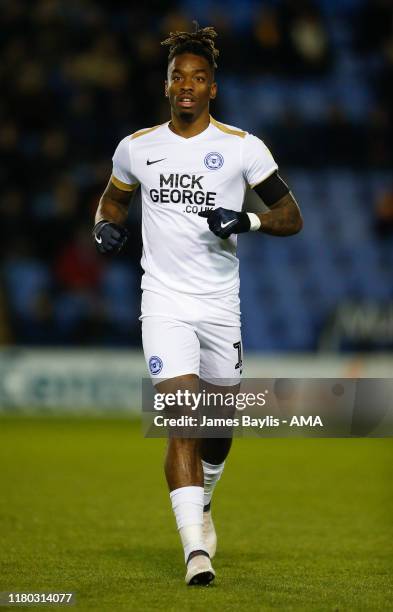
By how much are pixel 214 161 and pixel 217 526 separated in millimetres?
2638

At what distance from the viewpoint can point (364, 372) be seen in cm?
1484

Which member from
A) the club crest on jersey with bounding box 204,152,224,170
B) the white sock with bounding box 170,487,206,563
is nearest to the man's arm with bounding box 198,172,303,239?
the club crest on jersey with bounding box 204,152,224,170

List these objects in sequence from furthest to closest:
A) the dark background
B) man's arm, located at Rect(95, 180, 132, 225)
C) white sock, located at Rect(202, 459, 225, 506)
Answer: the dark background
white sock, located at Rect(202, 459, 225, 506)
man's arm, located at Rect(95, 180, 132, 225)

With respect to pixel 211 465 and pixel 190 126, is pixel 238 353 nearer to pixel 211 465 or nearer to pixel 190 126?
pixel 211 465

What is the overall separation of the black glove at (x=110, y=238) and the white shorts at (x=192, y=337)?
0.88 ft

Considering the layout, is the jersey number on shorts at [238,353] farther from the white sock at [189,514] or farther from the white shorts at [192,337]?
the white sock at [189,514]

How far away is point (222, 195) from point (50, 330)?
10.0 metres

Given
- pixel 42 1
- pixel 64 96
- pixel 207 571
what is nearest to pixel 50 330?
pixel 64 96

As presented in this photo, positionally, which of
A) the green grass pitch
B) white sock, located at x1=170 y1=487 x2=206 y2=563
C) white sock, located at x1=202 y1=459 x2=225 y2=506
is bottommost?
the green grass pitch

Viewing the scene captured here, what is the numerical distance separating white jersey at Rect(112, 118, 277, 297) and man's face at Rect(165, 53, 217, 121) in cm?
14

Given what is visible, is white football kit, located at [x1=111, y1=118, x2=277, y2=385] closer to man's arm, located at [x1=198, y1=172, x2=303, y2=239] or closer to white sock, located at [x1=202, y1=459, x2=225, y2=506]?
man's arm, located at [x1=198, y1=172, x2=303, y2=239]

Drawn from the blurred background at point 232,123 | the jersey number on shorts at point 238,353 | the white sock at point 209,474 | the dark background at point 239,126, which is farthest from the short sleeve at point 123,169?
the dark background at point 239,126

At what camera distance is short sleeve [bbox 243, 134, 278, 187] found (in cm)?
592

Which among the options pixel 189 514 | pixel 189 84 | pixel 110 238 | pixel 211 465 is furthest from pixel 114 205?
pixel 189 514
